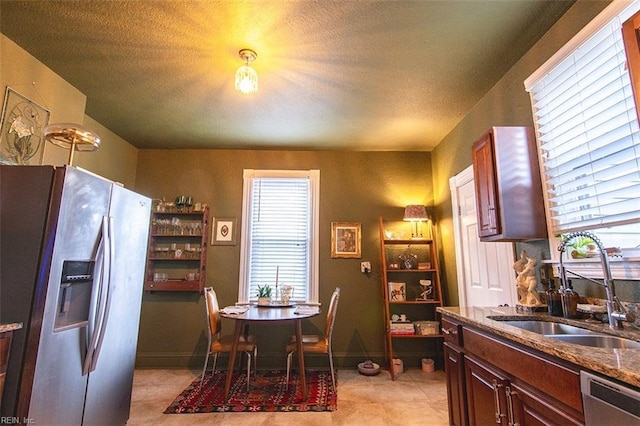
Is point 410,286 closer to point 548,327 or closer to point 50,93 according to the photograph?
point 548,327

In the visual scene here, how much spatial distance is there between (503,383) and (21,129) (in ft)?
11.3

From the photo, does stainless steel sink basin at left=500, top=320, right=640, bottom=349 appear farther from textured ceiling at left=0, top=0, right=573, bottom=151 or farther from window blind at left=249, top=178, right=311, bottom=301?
window blind at left=249, top=178, right=311, bottom=301

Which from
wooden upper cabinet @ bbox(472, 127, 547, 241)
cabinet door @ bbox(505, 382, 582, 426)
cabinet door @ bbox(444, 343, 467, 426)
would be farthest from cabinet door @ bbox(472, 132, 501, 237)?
cabinet door @ bbox(505, 382, 582, 426)

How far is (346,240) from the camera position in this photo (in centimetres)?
404

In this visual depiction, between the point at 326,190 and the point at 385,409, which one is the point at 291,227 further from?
the point at 385,409

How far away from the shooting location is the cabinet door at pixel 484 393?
144 centimetres

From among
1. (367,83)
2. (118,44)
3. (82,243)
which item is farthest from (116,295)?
(367,83)

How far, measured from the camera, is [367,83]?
2668 mm

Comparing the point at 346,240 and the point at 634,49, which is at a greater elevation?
the point at 634,49

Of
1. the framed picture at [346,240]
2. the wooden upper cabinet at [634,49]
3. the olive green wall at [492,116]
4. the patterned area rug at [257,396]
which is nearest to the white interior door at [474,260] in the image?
the olive green wall at [492,116]

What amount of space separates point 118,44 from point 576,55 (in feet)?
9.99

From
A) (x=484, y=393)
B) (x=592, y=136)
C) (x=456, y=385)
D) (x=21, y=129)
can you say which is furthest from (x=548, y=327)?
(x=21, y=129)

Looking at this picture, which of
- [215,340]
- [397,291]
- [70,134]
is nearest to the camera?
[70,134]

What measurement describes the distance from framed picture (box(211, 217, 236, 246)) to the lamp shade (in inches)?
88.8
